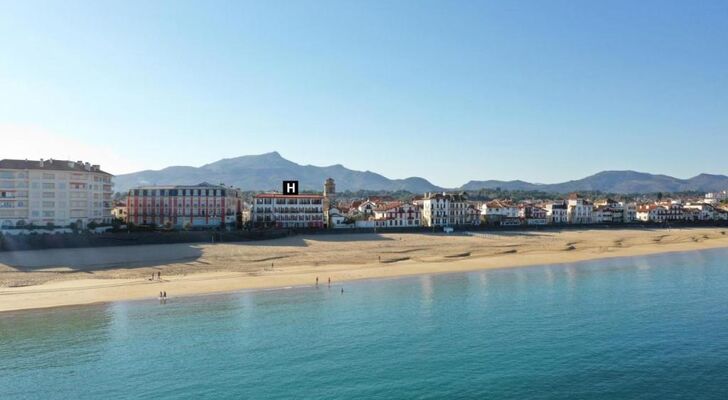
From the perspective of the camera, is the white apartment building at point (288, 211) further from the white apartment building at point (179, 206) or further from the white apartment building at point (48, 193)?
the white apartment building at point (48, 193)

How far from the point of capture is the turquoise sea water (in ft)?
79.5

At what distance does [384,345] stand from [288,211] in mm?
63524

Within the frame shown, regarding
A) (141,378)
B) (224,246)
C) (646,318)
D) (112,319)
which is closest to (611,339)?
(646,318)

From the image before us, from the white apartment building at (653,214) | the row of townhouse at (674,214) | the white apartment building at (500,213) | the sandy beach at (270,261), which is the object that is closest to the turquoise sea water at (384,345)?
the sandy beach at (270,261)

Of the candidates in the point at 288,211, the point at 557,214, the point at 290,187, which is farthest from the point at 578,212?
the point at 290,187

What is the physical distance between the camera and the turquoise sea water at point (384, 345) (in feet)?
79.5

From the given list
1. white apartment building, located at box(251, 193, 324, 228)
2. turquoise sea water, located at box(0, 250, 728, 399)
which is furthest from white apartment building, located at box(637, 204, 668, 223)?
turquoise sea water, located at box(0, 250, 728, 399)

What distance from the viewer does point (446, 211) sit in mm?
105062

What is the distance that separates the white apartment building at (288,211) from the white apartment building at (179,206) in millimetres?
5661

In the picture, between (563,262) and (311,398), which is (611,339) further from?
(563,262)

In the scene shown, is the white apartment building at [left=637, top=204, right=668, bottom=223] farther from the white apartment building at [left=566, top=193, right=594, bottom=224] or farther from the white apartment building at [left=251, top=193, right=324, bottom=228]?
the white apartment building at [left=251, top=193, right=324, bottom=228]

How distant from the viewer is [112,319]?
3666cm

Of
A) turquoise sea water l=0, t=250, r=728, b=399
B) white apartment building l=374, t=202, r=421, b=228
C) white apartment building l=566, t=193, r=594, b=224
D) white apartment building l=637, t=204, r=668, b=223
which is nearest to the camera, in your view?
turquoise sea water l=0, t=250, r=728, b=399

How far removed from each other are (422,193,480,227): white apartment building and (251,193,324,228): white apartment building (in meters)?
22.4
